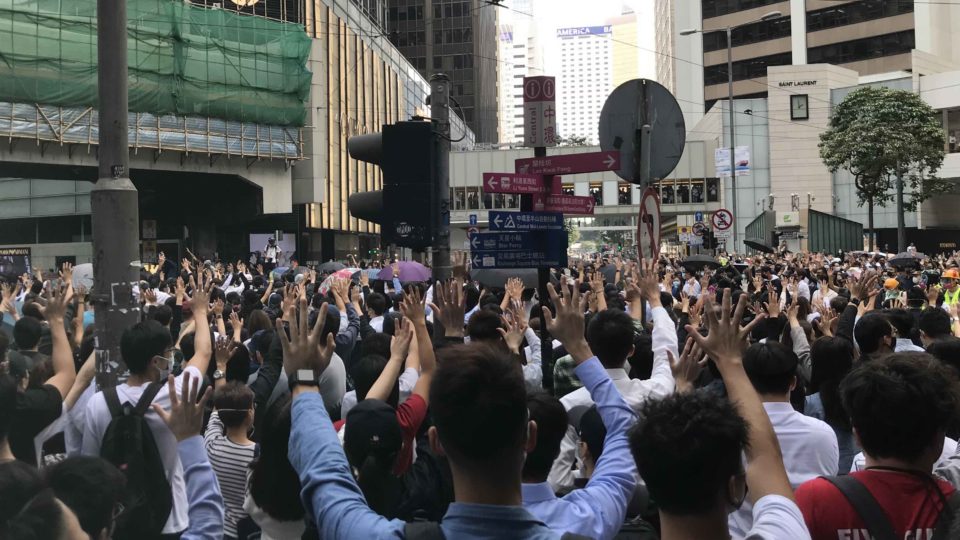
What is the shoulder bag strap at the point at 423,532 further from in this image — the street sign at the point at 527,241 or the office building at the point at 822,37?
the office building at the point at 822,37

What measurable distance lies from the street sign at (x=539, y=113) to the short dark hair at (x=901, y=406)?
322 cm

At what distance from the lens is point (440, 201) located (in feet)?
23.6

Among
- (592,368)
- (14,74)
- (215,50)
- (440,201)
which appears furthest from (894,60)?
(592,368)

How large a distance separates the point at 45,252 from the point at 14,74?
620 inches

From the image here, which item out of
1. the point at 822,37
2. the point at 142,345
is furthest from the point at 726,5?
the point at 142,345

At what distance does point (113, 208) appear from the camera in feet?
16.9

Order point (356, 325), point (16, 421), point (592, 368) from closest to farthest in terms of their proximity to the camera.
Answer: point (592, 368)
point (16, 421)
point (356, 325)

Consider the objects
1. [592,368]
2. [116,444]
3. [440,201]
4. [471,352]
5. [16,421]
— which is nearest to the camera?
[471,352]

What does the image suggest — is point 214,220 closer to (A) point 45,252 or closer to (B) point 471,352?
(A) point 45,252

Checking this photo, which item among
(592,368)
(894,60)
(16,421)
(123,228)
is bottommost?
(16,421)

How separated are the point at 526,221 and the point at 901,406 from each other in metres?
3.15

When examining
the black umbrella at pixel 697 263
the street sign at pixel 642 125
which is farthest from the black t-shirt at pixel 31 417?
the black umbrella at pixel 697 263

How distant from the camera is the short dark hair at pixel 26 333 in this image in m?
6.00

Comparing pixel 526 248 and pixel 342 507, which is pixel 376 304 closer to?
pixel 526 248
